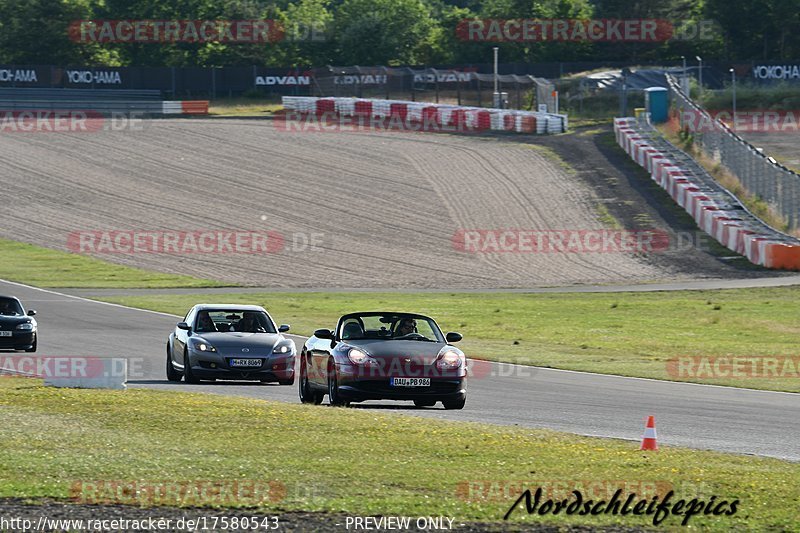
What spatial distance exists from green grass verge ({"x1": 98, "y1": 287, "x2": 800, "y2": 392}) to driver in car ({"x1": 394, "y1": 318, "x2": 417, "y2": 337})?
664cm

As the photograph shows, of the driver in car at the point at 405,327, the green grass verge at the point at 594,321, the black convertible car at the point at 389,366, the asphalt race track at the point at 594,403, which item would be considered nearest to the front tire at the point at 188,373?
the asphalt race track at the point at 594,403

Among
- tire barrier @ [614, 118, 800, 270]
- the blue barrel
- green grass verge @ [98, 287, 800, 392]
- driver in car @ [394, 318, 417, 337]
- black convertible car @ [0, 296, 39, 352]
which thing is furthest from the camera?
the blue barrel

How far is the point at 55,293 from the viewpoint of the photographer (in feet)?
126

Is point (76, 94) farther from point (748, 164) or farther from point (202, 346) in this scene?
point (202, 346)

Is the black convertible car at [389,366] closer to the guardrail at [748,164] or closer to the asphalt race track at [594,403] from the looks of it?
the asphalt race track at [594,403]

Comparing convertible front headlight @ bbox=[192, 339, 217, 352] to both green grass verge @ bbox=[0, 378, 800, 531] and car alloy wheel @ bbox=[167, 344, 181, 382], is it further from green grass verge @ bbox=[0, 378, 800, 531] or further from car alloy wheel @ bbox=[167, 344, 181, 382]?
green grass verge @ bbox=[0, 378, 800, 531]

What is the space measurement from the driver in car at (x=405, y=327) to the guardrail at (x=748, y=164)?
30.3m

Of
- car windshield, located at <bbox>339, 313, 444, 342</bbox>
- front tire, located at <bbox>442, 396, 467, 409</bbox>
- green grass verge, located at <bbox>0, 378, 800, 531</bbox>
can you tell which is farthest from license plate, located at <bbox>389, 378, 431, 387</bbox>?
green grass verge, located at <bbox>0, 378, 800, 531</bbox>

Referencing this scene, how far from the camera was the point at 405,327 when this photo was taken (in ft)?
55.6

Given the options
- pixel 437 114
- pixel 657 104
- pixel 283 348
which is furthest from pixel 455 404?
pixel 437 114

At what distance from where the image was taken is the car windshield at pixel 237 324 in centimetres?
2008

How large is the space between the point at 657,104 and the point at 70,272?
34.0 m

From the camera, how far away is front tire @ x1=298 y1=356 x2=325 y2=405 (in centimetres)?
1712

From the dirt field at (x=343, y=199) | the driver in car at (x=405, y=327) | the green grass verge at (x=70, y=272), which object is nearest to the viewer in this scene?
the driver in car at (x=405, y=327)
